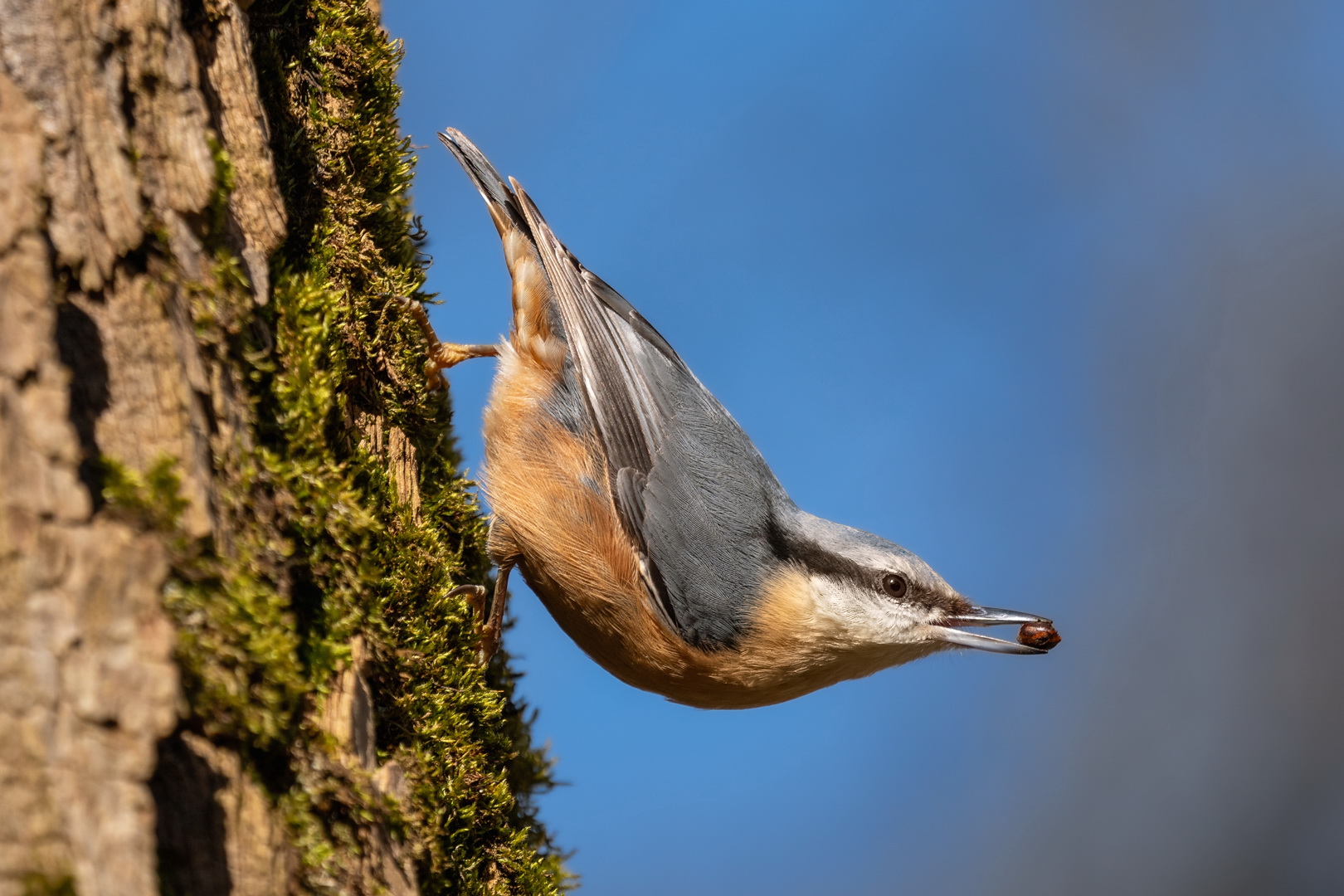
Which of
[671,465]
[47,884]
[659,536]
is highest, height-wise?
[671,465]

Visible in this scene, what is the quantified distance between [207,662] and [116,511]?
0.78 feet

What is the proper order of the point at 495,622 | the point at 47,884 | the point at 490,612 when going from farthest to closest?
1. the point at 490,612
2. the point at 495,622
3. the point at 47,884

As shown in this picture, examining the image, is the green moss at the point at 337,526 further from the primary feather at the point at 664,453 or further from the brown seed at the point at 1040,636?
the brown seed at the point at 1040,636

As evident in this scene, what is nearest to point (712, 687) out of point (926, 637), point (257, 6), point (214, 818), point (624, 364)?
point (926, 637)

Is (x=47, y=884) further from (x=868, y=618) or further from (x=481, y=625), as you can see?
(x=868, y=618)

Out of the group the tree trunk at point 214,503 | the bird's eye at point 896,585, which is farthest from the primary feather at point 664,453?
the tree trunk at point 214,503

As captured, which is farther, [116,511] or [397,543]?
[397,543]

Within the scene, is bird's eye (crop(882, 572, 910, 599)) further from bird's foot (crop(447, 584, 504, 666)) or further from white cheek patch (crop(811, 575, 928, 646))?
bird's foot (crop(447, 584, 504, 666))

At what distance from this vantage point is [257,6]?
7.48 ft

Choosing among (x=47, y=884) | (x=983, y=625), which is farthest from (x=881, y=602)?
(x=47, y=884)

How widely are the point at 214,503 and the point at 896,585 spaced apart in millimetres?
2259

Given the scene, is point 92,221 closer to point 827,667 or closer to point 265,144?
point 265,144

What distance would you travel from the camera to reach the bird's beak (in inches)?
124

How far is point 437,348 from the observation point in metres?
2.88
